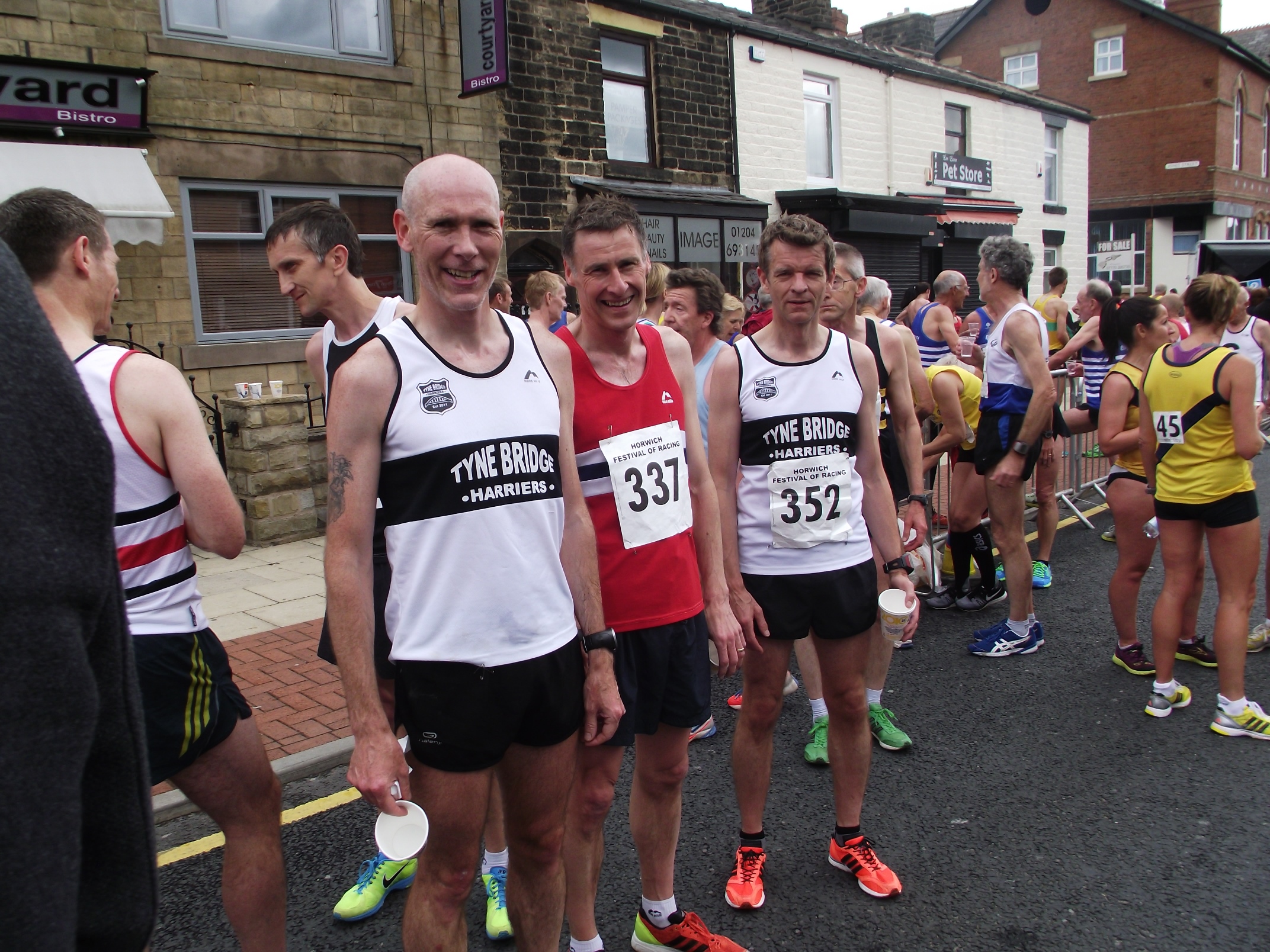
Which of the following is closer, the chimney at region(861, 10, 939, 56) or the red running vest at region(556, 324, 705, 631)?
the red running vest at region(556, 324, 705, 631)

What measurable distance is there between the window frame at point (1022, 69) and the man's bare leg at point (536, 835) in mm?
36804

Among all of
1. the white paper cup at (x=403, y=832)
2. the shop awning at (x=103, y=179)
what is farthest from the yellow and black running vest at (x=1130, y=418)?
the shop awning at (x=103, y=179)

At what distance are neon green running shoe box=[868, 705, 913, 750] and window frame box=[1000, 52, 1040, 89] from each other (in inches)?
1369

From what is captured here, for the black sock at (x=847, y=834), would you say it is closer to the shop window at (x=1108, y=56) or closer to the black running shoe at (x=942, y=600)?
the black running shoe at (x=942, y=600)

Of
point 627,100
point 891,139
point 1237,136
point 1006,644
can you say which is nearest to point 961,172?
point 891,139

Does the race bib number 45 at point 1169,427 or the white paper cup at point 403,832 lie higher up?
the race bib number 45 at point 1169,427

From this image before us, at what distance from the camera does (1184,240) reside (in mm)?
32219

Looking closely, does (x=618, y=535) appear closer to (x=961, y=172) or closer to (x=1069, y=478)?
(x=1069, y=478)

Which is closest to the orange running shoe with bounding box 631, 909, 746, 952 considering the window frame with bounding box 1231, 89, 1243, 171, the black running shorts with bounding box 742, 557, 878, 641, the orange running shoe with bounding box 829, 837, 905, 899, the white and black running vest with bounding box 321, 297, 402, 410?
the orange running shoe with bounding box 829, 837, 905, 899

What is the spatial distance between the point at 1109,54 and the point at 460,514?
124 ft

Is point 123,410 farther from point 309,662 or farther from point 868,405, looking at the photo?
point 309,662

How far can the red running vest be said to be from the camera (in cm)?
261

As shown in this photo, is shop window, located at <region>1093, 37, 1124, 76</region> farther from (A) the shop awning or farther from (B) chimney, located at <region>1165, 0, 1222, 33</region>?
(A) the shop awning

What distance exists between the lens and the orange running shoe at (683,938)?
2.77m
